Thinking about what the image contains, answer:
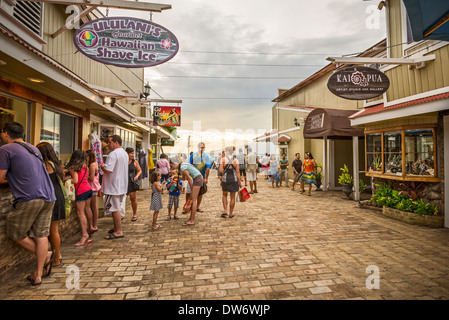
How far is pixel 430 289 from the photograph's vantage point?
2.91 metres

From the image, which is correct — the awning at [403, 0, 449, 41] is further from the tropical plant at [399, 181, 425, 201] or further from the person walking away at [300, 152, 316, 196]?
the person walking away at [300, 152, 316, 196]

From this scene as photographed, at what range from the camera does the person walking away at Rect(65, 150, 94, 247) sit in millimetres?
4258

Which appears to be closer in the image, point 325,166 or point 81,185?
point 81,185

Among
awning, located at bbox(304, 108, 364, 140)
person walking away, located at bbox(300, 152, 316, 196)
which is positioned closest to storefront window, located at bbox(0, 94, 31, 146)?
awning, located at bbox(304, 108, 364, 140)

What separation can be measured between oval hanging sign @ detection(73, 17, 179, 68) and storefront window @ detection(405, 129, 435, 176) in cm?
636

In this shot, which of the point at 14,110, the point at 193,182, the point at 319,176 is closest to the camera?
the point at 14,110

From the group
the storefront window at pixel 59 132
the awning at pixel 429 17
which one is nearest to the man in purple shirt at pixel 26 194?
the storefront window at pixel 59 132

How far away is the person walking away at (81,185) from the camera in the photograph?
4.26m

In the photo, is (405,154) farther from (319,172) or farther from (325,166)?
(319,172)

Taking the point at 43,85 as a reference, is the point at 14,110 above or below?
below

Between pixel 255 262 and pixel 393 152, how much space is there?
5636 millimetres

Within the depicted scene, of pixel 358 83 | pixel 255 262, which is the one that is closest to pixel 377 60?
pixel 358 83

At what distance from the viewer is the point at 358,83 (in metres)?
5.94
